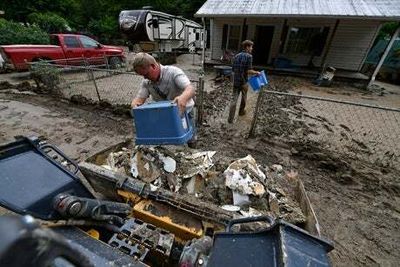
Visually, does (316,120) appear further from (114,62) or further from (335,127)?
(114,62)

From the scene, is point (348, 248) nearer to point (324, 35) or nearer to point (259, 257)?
point (259, 257)

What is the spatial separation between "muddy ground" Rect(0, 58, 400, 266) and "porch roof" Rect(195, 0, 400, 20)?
19.8ft

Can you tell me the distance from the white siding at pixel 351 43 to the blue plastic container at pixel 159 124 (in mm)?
12496

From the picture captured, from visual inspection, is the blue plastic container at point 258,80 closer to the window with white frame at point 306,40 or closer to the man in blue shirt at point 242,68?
the man in blue shirt at point 242,68

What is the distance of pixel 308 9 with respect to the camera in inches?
395

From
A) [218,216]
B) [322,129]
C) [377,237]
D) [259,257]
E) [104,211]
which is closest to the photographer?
[259,257]

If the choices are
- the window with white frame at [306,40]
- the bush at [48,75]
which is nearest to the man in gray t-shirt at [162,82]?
the bush at [48,75]

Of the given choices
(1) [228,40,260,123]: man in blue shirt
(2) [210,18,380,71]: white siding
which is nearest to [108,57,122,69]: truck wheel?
(2) [210,18,380,71]: white siding

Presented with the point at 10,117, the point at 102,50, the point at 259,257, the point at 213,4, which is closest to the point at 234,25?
the point at 213,4

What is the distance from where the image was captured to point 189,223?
6.71 feet

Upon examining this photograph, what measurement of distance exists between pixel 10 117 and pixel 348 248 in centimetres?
749

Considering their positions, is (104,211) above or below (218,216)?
above

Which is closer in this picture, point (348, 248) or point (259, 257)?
point (259, 257)

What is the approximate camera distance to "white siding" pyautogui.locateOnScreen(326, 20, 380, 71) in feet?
35.3
